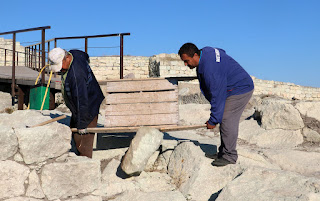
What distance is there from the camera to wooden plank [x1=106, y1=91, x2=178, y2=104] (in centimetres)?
458

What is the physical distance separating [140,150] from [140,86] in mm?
1083

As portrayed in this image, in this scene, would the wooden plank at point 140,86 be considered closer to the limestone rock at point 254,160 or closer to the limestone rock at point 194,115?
the limestone rock at point 254,160

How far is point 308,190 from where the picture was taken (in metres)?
2.74

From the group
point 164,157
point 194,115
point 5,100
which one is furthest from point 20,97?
point 164,157

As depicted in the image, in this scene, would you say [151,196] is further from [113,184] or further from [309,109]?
[309,109]

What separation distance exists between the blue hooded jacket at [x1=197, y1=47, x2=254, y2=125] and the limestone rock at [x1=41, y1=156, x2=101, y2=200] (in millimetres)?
1518

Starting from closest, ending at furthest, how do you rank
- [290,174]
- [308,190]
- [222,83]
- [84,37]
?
[308,190] → [290,174] → [222,83] → [84,37]

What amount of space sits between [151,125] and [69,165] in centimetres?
130

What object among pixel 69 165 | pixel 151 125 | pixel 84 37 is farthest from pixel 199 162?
pixel 84 37

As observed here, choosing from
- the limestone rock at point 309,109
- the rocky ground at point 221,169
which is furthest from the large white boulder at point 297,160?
the limestone rock at point 309,109

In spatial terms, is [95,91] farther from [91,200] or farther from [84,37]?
[84,37]

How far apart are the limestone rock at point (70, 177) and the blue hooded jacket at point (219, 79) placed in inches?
59.8

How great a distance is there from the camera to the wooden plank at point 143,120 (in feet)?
14.7

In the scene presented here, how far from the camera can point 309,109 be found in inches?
237
